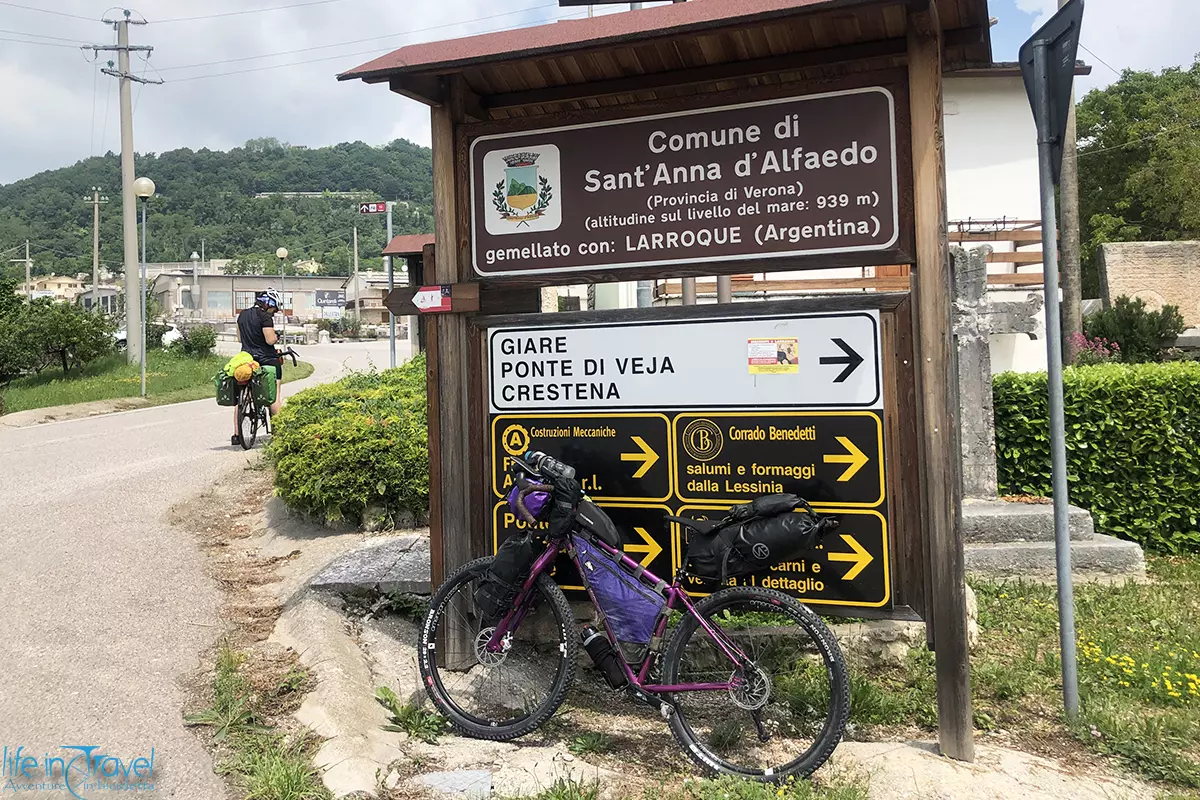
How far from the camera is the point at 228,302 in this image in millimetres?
99750

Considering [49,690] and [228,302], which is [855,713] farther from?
[228,302]

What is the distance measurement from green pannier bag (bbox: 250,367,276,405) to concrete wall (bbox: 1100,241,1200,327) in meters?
19.2

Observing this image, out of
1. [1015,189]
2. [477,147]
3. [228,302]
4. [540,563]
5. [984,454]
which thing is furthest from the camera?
[228,302]

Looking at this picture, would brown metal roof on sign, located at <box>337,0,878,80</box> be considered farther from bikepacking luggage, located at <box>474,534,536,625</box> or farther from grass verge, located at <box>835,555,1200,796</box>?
grass verge, located at <box>835,555,1200,796</box>

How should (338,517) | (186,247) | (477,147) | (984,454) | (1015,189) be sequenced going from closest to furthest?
(477,147), (338,517), (984,454), (1015,189), (186,247)

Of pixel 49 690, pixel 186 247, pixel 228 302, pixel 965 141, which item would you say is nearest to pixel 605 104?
pixel 49 690

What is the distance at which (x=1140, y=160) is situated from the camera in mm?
37438

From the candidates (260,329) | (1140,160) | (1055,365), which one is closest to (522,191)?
(1055,365)

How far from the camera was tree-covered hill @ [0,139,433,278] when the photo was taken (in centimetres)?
11350

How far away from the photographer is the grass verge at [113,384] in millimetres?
18344

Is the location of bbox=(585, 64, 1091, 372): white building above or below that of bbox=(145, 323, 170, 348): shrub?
above

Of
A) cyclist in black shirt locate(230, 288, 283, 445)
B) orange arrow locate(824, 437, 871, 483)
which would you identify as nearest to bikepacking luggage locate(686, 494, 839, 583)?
orange arrow locate(824, 437, 871, 483)

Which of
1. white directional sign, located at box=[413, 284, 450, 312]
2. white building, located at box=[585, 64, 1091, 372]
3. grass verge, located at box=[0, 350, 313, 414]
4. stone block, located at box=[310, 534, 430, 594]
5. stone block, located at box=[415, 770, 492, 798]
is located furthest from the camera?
white building, located at box=[585, 64, 1091, 372]

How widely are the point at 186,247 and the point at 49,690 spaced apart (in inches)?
5458
